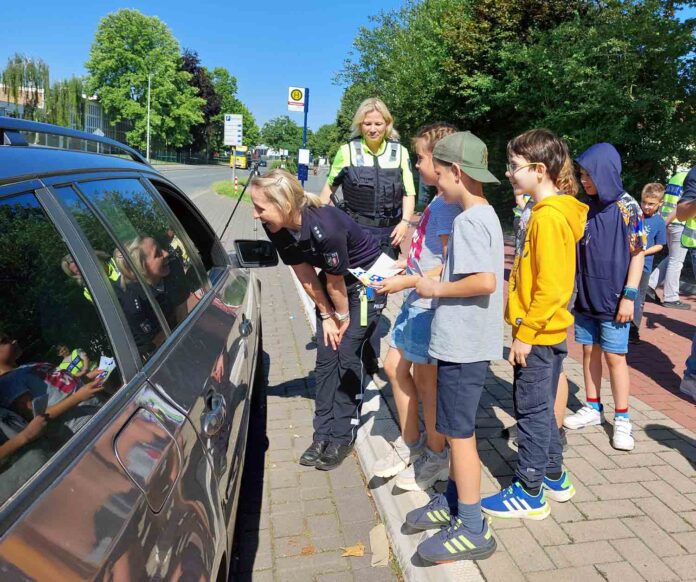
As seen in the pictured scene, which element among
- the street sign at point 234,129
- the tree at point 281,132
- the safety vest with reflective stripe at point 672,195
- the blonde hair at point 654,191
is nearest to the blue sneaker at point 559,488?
the blonde hair at point 654,191

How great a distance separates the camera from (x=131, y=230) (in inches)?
79.2

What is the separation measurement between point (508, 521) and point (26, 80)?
75450 mm

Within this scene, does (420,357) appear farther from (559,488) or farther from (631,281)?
(631,281)

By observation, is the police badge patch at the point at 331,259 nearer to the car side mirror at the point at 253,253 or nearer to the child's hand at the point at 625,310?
the car side mirror at the point at 253,253

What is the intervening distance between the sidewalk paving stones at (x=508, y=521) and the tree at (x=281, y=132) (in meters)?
97.3

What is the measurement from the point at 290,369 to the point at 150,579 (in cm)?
405

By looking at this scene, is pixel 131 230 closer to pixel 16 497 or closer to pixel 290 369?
pixel 16 497

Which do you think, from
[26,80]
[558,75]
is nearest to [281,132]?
[26,80]

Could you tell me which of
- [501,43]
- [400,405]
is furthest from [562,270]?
[501,43]

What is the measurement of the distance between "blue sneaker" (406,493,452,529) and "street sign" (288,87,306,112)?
15421mm

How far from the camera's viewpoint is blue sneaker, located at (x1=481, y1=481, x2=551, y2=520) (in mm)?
2861

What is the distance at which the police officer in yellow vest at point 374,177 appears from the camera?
13.7ft

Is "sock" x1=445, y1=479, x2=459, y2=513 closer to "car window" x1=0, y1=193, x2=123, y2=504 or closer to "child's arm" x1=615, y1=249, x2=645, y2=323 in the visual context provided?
"child's arm" x1=615, y1=249, x2=645, y2=323

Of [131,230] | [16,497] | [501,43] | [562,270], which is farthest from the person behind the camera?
[501,43]
